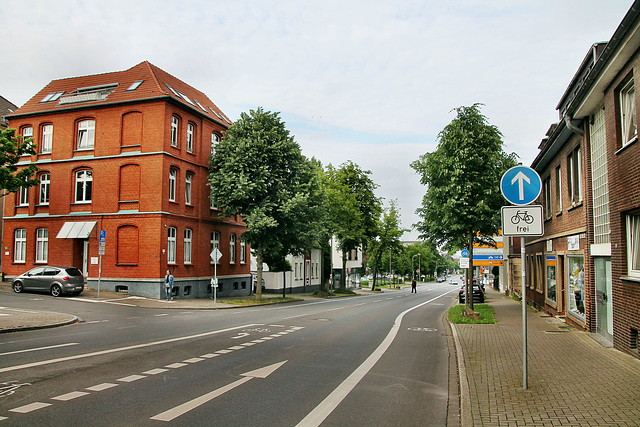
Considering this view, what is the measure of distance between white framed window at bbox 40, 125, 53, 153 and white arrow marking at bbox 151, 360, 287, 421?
2862cm

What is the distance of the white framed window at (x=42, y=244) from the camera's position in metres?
30.7

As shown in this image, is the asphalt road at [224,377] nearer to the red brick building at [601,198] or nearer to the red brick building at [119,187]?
the red brick building at [601,198]

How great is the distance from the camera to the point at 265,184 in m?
29.7

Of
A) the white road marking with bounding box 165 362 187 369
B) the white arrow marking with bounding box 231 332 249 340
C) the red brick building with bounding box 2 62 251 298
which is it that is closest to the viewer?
the white road marking with bounding box 165 362 187 369

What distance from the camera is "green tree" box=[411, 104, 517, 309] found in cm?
1841

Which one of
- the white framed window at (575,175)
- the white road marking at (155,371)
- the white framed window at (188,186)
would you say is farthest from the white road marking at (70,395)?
the white framed window at (188,186)

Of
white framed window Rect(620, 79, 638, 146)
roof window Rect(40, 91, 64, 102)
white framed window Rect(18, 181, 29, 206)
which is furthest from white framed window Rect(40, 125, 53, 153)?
white framed window Rect(620, 79, 638, 146)

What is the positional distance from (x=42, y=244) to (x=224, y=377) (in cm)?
2775

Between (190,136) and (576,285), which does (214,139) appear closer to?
(190,136)

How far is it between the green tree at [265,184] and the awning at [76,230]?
24.5ft

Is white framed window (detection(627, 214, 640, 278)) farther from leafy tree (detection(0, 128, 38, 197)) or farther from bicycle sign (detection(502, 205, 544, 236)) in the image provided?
leafy tree (detection(0, 128, 38, 197))

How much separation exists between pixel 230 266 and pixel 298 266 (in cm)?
1525

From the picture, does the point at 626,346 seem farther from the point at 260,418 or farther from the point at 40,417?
the point at 40,417

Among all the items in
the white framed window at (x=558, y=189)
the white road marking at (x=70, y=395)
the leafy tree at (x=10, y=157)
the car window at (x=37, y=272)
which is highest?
the leafy tree at (x=10, y=157)
